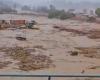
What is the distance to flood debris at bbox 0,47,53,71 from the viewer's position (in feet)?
15.4

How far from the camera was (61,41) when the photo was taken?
553 centimetres

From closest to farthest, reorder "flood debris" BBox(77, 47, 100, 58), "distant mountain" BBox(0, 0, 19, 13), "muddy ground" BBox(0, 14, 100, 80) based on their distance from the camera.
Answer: "muddy ground" BBox(0, 14, 100, 80), "flood debris" BBox(77, 47, 100, 58), "distant mountain" BBox(0, 0, 19, 13)

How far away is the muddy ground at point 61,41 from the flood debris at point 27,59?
69mm

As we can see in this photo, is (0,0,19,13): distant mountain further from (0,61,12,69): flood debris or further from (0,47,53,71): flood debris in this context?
(0,61,12,69): flood debris

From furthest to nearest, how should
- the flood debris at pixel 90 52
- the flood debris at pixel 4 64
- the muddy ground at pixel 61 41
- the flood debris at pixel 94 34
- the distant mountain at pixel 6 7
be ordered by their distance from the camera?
the flood debris at pixel 94 34
the distant mountain at pixel 6 7
the flood debris at pixel 90 52
the muddy ground at pixel 61 41
the flood debris at pixel 4 64

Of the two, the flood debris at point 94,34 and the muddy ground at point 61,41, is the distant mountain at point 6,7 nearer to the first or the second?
the muddy ground at point 61,41

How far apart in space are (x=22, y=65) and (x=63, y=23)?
1.15 metres

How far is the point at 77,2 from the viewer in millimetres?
5746

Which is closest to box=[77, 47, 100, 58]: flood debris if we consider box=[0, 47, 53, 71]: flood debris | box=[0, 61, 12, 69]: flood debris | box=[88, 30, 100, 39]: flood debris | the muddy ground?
the muddy ground

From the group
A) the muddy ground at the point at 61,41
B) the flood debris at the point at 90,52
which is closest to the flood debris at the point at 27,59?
the muddy ground at the point at 61,41

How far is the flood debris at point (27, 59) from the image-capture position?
4.69m

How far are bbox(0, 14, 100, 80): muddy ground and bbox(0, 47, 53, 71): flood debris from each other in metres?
0.07

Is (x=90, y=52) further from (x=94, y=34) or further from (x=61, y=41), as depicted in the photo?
(x=61, y=41)

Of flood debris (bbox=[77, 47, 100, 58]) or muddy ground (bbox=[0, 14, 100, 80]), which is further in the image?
flood debris (bbox=[77, 47, 100, 58])
